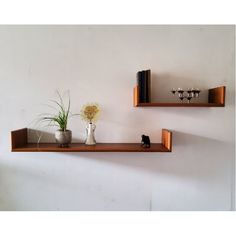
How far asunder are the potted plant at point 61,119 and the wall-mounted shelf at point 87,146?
0.20 ft

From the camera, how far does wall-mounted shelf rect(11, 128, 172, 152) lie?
1.46m

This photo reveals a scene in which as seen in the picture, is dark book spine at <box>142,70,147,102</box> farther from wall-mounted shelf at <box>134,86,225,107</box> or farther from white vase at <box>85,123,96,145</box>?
white vase at <box>85,123,96,145</box>

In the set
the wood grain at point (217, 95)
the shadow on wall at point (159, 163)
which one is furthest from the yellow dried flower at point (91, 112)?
the wood grain at point (217, 95)

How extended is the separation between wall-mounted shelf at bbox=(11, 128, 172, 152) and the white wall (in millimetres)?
82

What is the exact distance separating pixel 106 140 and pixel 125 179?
34cm

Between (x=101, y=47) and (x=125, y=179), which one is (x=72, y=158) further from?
(x=101, y=47)

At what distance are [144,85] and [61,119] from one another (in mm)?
651

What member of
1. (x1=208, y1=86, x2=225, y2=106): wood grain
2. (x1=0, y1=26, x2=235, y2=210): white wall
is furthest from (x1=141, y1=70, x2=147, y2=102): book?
(x1=208, y1=86, x2=225, y2=106): wood grain

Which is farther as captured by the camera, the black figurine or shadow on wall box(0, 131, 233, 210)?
shadow on wall box(0, 131, 233, 210)

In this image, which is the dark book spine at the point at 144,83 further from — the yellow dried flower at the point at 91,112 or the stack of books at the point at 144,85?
the yellow dried flower at the point at 91,112

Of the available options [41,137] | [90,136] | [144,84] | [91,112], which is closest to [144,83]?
[144,84]

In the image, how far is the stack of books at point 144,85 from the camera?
1.52 metres

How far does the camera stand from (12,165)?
1.69 metres
